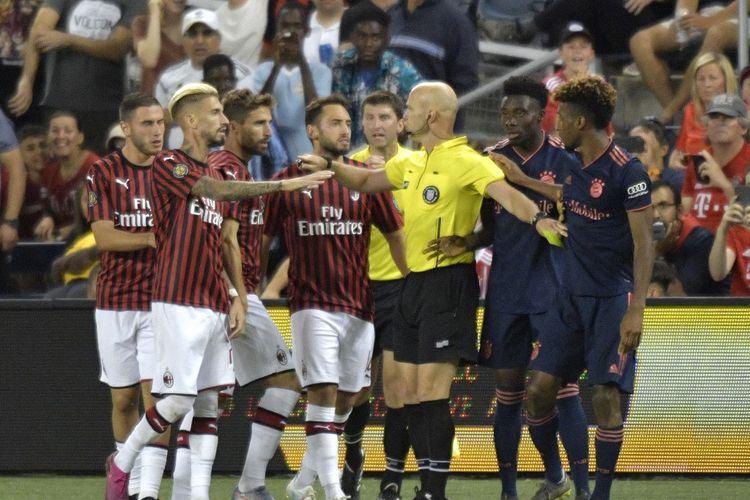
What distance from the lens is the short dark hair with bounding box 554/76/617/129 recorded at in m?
8.02

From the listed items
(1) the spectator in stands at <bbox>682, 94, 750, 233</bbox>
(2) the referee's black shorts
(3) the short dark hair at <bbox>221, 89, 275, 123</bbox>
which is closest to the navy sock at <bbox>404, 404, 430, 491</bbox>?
(2) the referee's black shorts

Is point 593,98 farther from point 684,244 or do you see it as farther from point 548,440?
point 684,244

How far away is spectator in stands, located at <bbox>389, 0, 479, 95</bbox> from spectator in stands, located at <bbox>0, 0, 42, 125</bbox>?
3482mm

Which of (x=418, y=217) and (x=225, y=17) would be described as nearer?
(x=418, y=217)

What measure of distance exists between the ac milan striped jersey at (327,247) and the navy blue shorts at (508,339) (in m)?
0.77

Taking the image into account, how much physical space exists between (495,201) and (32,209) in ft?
18.2

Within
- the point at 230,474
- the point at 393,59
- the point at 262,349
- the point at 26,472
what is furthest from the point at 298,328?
the point at 393,59

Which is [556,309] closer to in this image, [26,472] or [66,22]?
[26,472]

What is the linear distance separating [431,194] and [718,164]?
→ 3.65 m

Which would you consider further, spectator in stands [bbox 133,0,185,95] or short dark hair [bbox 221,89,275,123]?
spectator in stands [bbox 133,0,185,95]

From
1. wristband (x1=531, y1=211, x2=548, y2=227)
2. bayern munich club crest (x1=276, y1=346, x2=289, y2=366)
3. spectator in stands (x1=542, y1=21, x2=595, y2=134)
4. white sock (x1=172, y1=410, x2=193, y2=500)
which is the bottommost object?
white sock (x1=172, y1=410, x2=193, y2=500)

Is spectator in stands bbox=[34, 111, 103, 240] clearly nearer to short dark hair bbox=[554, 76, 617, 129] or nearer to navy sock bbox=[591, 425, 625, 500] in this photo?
short dark hair bbox=[554, 76, 617, 129]

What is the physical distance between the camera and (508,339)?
8398 mm

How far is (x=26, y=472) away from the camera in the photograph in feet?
34.4
